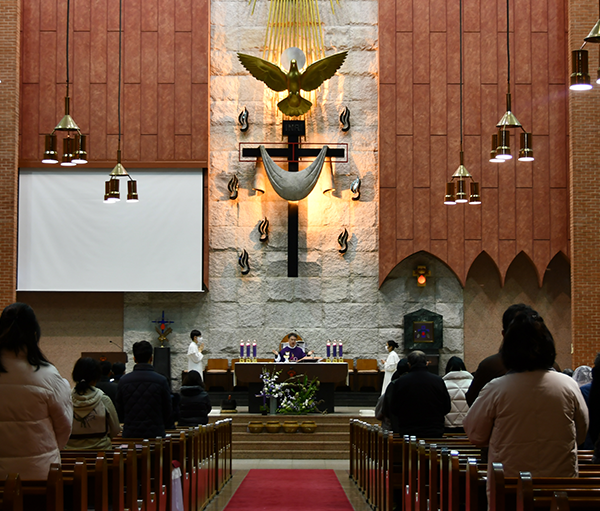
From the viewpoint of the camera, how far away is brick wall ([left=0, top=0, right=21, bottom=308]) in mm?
14016

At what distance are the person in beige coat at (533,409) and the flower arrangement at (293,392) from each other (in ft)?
27.3

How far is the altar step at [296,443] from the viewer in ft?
35.8

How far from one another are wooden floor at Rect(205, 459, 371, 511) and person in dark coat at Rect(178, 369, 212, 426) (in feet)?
2.63

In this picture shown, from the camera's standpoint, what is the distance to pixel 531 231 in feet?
47.5

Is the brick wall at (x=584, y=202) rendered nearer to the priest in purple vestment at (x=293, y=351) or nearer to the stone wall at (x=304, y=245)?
the stone wall at (x=304, y=245)

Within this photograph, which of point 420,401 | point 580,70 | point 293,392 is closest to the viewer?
point 420,401

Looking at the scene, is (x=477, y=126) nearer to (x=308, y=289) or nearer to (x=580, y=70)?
(x=308, y=289)

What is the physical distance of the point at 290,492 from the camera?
7.72 metres

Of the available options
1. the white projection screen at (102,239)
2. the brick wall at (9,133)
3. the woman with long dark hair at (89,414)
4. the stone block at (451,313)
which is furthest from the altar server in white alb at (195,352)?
the woman with long dark hair at (89,414)

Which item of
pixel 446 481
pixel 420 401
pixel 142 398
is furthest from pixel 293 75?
pixel 446 481

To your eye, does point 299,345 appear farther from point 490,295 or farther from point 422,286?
point 490,295

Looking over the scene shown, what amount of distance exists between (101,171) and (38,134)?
1.42m

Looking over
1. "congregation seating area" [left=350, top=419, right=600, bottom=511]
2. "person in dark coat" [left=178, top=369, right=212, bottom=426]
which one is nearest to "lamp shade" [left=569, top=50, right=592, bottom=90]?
"congregation seating area" [left=350, top=419, right=600, bottom=511]

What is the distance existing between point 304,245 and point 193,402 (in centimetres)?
718
